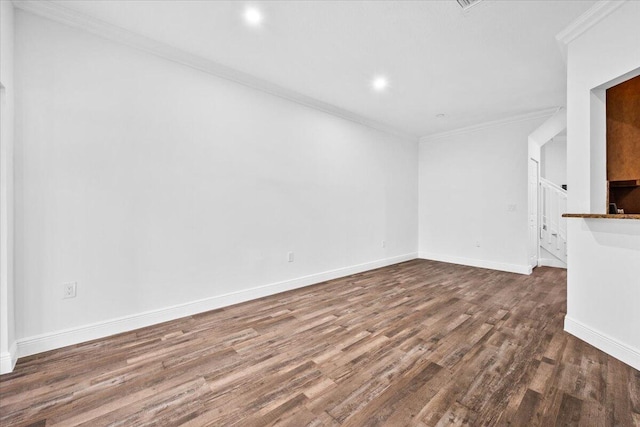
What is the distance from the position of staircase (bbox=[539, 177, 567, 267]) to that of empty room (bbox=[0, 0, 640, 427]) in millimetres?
2020

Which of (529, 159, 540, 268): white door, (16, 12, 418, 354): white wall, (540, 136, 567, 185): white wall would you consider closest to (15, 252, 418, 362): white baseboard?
(16, 12, 418, 354): white wall

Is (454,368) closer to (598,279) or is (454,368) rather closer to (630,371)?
(630,371)

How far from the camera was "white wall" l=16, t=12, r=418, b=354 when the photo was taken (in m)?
2.12

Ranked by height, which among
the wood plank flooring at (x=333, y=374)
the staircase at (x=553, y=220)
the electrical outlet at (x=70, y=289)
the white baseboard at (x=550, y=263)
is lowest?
the wood plank flooring at (x=333, y=374)

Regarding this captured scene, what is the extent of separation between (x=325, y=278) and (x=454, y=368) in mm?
2415

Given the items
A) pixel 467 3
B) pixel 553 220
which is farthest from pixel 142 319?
pixel 553 220

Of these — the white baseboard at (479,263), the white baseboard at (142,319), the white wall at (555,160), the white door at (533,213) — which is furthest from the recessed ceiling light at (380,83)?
the white wall at (555,160)

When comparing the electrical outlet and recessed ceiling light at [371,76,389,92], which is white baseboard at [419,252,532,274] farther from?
the electrical outlet

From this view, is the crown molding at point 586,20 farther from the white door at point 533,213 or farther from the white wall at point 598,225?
the white door at point 533,213

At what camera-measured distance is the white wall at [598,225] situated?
1997mm

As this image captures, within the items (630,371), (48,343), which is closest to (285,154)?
(48,343)

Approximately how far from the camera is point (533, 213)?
500 cm

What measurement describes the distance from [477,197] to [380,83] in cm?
318

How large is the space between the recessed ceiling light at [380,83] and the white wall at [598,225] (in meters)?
1.75
